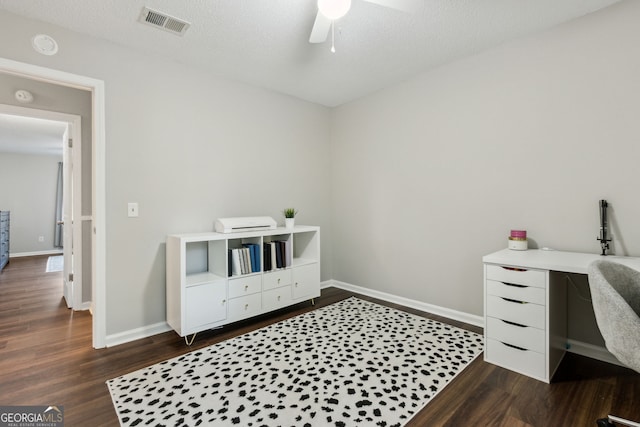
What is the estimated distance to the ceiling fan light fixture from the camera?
158 centimetres

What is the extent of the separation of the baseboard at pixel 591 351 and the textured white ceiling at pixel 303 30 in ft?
7.50

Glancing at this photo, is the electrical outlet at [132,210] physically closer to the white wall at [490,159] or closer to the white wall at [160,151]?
the white wall at [160,151]

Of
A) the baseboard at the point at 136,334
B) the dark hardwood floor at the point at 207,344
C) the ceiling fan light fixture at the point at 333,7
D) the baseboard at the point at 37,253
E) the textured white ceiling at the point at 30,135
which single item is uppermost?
the textured white ceiling at the point at 30,135

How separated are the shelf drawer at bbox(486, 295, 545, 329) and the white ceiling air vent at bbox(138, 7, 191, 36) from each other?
9.29 feet

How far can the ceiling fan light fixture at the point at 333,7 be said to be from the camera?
62.3 inches

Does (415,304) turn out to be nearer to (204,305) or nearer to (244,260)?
(244,260)

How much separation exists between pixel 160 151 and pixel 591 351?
360 cm

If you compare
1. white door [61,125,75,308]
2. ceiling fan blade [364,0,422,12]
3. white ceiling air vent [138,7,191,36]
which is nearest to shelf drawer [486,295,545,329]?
ceiling fan blade [364,0,422,12]

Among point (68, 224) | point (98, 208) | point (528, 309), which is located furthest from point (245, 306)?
point (68, 224)

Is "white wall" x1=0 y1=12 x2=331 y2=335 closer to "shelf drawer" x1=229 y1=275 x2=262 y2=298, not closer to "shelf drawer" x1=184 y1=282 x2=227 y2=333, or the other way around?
"shelf drawer" x1=184 y1=282 x2=227 y2=333

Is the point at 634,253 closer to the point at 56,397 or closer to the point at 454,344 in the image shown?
the point at 454,344

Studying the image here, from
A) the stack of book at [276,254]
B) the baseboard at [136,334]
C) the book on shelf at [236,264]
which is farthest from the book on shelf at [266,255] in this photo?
the baseboard at [136,334]

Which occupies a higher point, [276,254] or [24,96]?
[24,96]

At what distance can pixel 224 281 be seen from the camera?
99.2 inches
